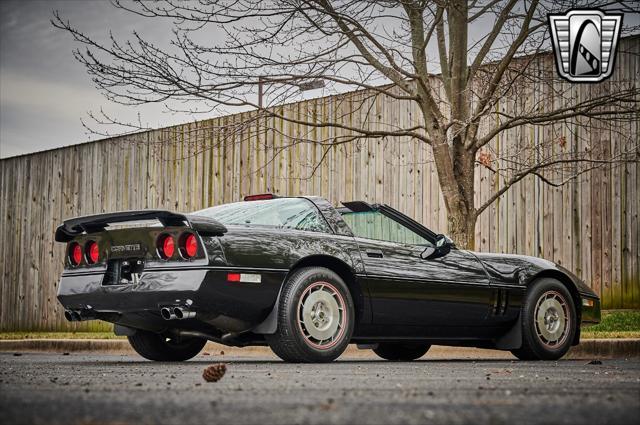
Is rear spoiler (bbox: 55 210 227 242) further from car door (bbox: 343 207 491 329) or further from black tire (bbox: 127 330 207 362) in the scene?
car door (bbox: 343 207 491 329)

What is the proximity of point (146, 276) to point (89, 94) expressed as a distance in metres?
8.75

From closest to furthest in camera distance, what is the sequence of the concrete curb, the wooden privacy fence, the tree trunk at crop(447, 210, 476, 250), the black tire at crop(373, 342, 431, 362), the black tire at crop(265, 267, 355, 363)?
the black tire at crop(265, 267, 355, 363) → the black tire at crop(373, 342, 431, 362) → the concrete curb → the tree trunk at crop(447, 210, 476, 250) → the wooden privacy fence

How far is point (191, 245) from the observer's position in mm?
6242

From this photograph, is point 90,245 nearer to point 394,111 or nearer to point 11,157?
point 394,111

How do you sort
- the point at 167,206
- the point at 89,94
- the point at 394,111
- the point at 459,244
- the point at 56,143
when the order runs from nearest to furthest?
the point at 459,244, the point at 394,111, the point at 89,94, the point at 167,206, the point at 56,143

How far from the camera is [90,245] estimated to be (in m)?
6.89

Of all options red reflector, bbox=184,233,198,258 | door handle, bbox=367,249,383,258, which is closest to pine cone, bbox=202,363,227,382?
red reflector, bbox=184,233,198,258

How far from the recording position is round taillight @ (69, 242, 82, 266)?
6.97 metres

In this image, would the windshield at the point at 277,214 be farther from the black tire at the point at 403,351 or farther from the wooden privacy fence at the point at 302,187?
the wooden privacy fence at the point at 302,187

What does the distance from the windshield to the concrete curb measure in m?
3.32

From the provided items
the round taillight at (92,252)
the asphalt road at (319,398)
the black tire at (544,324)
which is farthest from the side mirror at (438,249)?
the round taillight at (92,252)

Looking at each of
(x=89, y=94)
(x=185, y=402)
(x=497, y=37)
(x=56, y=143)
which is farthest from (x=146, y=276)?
(x=56, y=143)

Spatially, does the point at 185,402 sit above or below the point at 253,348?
above

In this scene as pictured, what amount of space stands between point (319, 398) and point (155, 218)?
3.00m
